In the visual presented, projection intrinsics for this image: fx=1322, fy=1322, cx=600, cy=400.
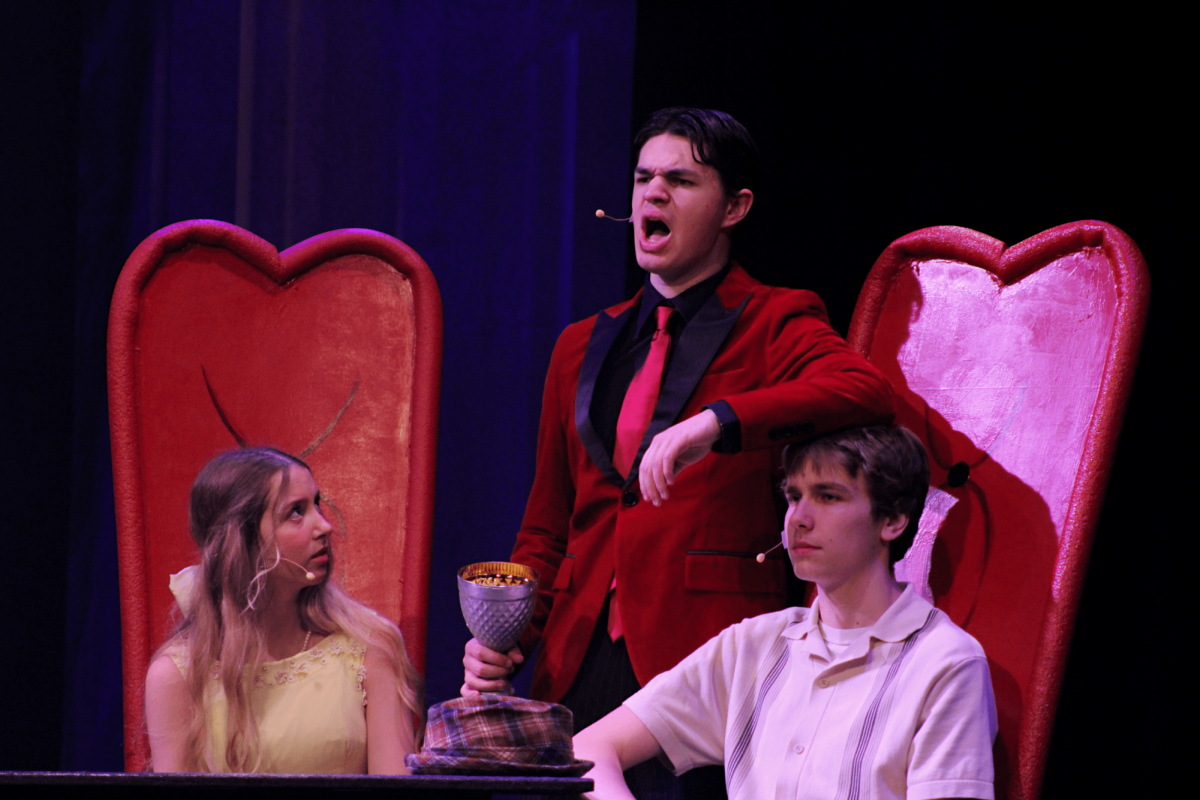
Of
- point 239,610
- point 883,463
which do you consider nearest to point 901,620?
point 883,463

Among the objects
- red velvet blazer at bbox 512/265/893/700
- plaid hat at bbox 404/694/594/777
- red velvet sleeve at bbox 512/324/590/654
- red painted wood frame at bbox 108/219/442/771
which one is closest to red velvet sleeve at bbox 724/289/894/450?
red velvet blazer at bbox 512/265/893/700

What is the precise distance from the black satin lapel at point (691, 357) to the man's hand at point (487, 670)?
14.9 inches

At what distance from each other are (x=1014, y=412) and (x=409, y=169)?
161 centimetres

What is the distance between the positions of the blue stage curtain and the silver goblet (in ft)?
3.40

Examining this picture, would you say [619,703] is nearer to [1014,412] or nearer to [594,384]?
[594,384]

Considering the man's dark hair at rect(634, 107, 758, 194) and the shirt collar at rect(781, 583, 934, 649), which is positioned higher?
the man's dark hair at rect(634, 107, 758, 194)

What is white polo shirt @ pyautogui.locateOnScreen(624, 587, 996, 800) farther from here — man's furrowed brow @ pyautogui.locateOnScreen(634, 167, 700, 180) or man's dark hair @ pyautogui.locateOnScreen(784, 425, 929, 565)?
man's furrowed brow @ pyautogui.locateOnScreen(634, 167, 700, 180)

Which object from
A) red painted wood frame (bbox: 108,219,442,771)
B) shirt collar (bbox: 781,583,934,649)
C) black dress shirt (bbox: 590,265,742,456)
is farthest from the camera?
red painted wood frame (bbox: 108,219,442,771)

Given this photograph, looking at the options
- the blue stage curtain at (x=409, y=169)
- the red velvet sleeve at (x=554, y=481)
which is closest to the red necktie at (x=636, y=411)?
the red velvet sleeve at (x=554, y=481)

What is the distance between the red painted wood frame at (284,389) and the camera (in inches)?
103

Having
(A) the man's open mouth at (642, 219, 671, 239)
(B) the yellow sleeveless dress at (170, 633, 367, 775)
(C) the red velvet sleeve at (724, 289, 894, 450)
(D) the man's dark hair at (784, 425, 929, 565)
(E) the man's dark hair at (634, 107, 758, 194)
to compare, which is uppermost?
(E) the man's dark hair at (634, 107, 758, 194)

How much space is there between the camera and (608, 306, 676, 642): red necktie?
90.4 inches

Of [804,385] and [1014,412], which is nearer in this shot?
[804,385]

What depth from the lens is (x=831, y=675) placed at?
205 centimetres
